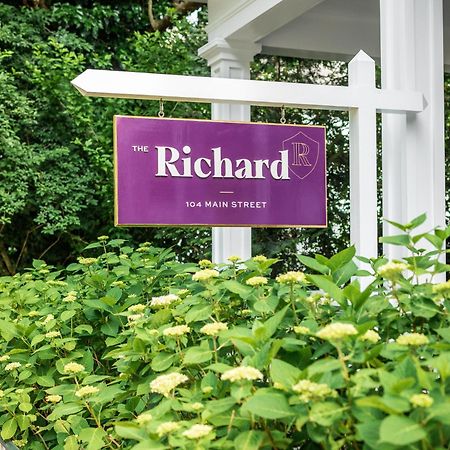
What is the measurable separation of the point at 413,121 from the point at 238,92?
0.85m

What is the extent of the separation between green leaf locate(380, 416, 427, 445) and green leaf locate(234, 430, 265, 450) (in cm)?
31

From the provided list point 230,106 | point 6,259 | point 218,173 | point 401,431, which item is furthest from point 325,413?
point 6,259

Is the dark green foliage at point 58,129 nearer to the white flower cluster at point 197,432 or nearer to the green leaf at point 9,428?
the green leaf at point 9,428

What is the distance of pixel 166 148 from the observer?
3.40 metres

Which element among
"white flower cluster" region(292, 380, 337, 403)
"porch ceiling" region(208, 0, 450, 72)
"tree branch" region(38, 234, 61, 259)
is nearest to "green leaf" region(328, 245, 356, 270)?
"white flower cluster" region(292, 380, 337, 403)

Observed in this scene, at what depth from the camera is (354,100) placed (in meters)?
3.54

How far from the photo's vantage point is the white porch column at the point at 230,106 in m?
5.39

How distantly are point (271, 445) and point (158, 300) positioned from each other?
27.4 inches

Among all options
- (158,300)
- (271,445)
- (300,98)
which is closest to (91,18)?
(300,98)

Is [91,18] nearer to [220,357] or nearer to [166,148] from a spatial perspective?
[166,148]

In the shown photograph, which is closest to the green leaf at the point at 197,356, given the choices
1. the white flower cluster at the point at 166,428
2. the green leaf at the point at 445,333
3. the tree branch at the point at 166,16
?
the white flower cluster at the point at 166,428

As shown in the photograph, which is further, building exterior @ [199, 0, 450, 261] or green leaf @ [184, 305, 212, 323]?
building exterior @ [199, 0, 450, 261]

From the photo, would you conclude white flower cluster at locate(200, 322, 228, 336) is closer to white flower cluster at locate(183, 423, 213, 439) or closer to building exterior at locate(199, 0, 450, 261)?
white flower cluster at locate(183, 423, 213, 439)

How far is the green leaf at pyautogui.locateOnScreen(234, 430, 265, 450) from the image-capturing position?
1.34 metres
